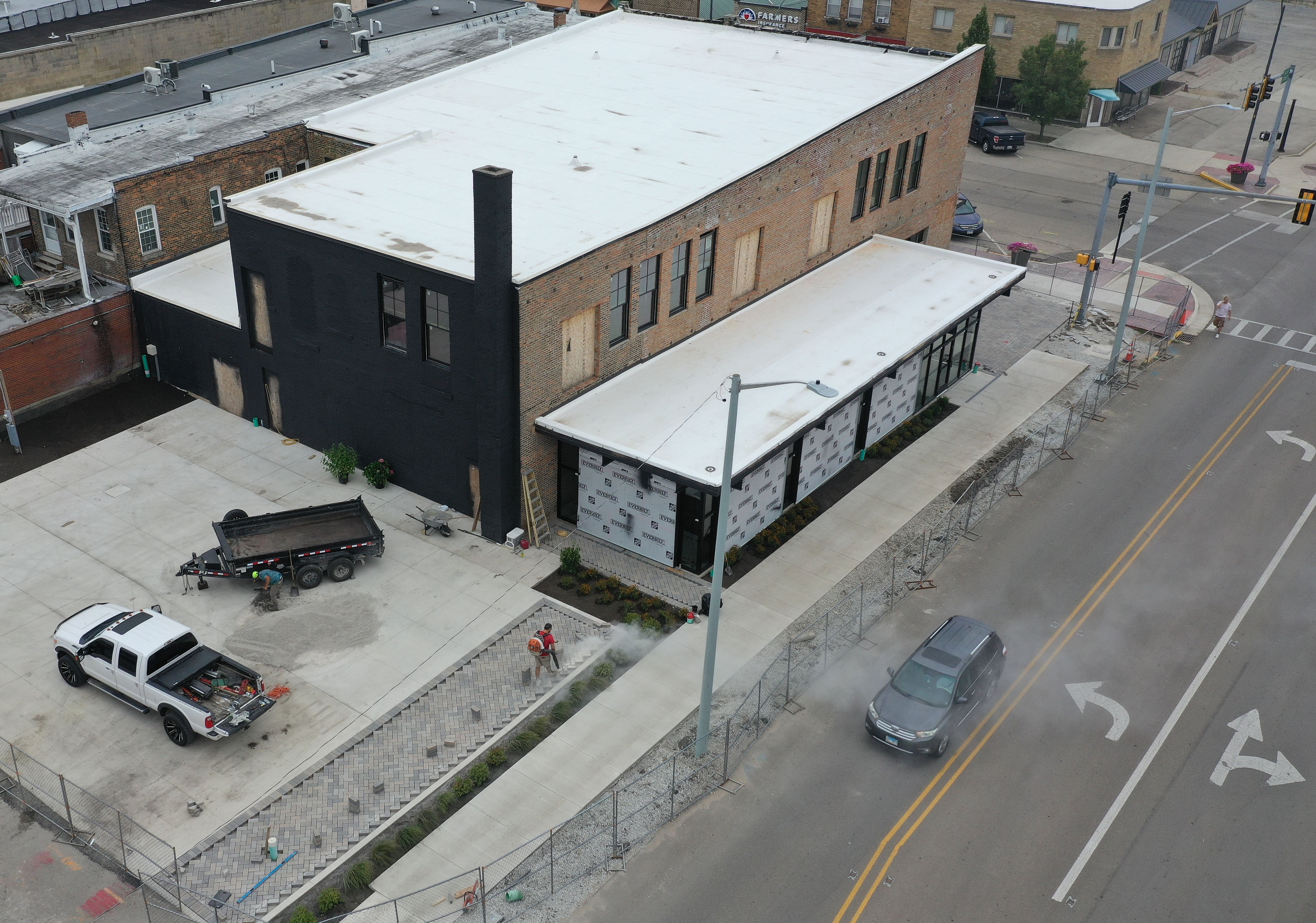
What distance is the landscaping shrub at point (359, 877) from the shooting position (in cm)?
2303

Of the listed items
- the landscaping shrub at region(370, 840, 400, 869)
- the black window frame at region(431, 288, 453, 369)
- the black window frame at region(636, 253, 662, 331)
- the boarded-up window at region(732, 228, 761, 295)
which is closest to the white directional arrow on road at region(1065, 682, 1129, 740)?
the black window frame at region(636, 253, 662, 331)

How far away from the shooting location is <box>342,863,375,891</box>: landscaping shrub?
2303 cm

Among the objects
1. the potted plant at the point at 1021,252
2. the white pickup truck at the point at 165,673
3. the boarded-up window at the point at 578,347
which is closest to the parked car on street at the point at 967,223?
the potted plant at the point at 1021,252

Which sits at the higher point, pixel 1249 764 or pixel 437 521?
pixel 437 521

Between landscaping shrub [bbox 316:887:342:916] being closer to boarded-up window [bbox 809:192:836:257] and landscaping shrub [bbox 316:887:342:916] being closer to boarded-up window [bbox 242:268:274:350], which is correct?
boarded-up window [bbox 242:268:274:350]

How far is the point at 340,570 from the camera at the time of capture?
31.4 meters

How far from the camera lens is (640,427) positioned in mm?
32625

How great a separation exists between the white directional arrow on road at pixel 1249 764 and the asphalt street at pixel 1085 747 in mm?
55

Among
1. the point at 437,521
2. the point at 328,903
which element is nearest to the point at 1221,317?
the point at 437,521

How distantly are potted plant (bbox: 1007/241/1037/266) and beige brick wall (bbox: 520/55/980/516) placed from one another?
3.14 meters

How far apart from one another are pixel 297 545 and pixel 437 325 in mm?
6936

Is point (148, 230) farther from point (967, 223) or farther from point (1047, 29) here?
point (1047, 29)

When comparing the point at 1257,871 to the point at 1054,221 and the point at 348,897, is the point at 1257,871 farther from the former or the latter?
the point at 1054,221

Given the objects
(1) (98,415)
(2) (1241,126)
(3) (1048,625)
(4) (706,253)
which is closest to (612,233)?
(4) (706,253)
